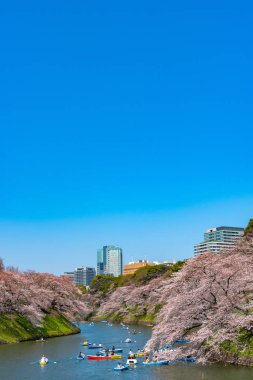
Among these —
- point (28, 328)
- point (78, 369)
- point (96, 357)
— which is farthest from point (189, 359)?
point (28, 328)

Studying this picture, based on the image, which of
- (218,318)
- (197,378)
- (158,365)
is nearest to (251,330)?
(218,318)

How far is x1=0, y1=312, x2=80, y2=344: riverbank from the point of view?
5056cm

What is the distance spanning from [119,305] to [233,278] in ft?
227

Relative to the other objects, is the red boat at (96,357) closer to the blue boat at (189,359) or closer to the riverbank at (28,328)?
the blue boat at (189,359)

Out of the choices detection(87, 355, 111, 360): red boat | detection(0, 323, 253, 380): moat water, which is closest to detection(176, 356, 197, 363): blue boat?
detection(0, 323, 253, 380): moat water

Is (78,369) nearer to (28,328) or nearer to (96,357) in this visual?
(96,357)

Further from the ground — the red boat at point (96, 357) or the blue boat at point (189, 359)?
the blue boat at point (189, 359)

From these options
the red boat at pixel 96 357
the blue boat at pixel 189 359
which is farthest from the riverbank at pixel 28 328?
the blue boat at pixel 189 359

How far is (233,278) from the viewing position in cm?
3372

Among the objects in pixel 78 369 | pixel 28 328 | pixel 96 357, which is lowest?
pixel 78 369

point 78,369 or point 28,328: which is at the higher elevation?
point 28,328

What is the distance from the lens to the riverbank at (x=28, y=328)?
166 feet

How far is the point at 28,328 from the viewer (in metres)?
55.0

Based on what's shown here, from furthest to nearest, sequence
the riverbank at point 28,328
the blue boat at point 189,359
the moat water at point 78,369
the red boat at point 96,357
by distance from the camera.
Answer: the riverbank at point 28,328
the red boat at point 96,357
the blue boat at point 189,359
the moat water at point 78,369
